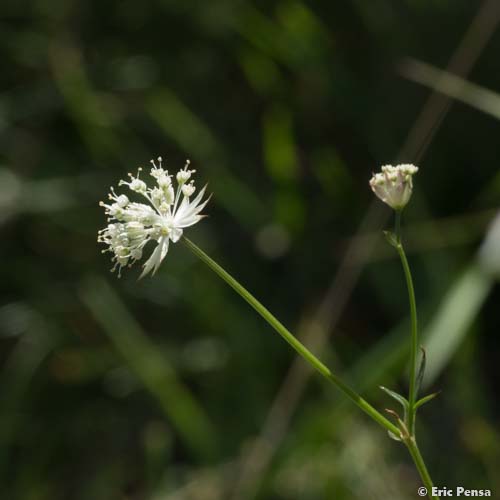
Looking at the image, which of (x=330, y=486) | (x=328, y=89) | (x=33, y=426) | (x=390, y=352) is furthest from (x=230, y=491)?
(x=328, y=89)

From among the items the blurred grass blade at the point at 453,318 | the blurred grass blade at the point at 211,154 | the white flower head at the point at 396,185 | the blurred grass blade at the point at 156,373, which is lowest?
the white flower head at the point at 396,185

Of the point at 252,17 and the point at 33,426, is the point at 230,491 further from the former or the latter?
the point at 252,17

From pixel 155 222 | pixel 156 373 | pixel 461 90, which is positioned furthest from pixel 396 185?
pixel 156 373

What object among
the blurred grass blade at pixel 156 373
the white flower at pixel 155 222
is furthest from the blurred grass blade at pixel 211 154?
the white flower at pixel 155 222

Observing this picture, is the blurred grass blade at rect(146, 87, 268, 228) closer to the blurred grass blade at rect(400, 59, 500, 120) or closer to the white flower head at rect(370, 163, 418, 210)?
the blurred grass blade at rect(400, 59, 500, 120)

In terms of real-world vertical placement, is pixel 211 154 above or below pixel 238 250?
above

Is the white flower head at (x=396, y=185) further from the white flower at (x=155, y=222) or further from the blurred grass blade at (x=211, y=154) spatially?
the blurred grass blade at (x=211, y=154)

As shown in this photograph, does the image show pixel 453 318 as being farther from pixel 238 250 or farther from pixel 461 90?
pixel 238 250
